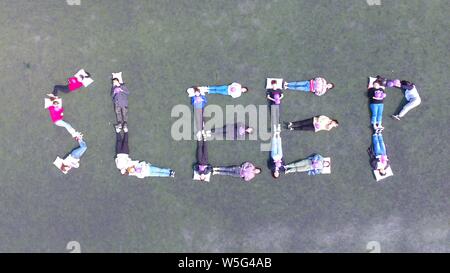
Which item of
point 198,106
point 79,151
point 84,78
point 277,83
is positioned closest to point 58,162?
point 79,151

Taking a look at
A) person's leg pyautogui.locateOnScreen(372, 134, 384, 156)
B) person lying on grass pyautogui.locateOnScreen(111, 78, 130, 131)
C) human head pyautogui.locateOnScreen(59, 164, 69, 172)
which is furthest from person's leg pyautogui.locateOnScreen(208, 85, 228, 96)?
human head pyautogui.locateOnScreen(59, 164, 69, 172)

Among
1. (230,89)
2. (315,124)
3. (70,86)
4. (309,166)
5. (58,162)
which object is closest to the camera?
(315,124)

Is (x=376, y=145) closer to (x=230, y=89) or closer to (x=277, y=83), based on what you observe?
(x=277, y=83)

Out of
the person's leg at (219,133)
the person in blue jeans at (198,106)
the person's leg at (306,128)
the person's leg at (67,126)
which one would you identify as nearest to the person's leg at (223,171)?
the person's leg at (219,133)

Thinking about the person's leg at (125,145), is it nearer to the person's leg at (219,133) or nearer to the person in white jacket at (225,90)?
the person in white jacket at (225,90)
